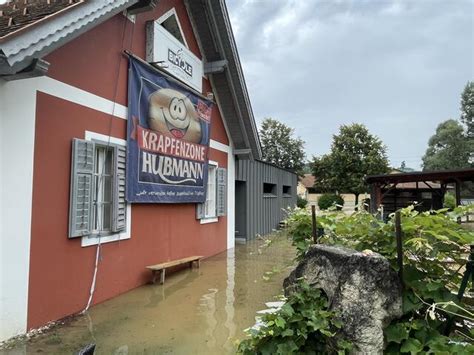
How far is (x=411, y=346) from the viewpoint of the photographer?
2984mm

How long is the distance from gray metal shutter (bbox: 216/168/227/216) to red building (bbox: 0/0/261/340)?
2219 millimetres

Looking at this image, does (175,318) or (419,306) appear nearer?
(419,306)

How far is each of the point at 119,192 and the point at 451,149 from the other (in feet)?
159

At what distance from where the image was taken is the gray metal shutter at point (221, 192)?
35.4ft

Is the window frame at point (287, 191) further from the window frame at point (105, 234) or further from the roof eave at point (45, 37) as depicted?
the roof eave at point (45, 37)

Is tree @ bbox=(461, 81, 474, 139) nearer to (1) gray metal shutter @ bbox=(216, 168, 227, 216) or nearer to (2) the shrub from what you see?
(1) gray metal shutter @ bbox=(216, 168, 227, 216)

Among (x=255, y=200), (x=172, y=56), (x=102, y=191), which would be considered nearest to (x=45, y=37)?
(x=102, y=191)

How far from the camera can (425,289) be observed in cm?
312

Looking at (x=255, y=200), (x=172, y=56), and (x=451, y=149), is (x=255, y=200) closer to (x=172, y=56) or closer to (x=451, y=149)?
(x=172, y=56)

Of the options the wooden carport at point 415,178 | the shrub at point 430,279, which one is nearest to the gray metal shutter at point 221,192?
the wooden carport at point 415,178

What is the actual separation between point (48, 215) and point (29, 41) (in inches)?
86.3

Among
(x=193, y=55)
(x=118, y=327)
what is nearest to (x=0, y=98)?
(x=118, y=327)

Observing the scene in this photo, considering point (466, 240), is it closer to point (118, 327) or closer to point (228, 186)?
point (118, 327)

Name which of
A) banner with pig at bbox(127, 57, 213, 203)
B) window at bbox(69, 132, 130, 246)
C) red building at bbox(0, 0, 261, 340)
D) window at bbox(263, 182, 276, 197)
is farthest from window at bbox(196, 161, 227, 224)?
window at bbox(263, 182, 276, 197)
